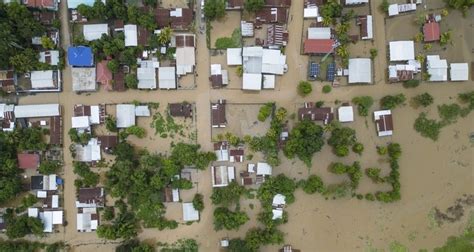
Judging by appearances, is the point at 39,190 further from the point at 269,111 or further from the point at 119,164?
the point at 269,111

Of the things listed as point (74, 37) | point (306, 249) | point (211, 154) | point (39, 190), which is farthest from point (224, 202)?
point (74, 37)

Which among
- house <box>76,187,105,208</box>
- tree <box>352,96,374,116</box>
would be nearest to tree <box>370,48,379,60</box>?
tree <box>352,96,374,116</box>

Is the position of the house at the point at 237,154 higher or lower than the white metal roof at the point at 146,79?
lower

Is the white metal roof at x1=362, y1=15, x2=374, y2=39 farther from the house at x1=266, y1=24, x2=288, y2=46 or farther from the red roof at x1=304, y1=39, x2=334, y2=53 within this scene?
the house at x1=266, y1=24, x2=288, y2=46

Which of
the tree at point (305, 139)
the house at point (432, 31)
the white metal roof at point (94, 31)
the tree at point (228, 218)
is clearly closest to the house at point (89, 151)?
the white metal roof at point (94, 31)

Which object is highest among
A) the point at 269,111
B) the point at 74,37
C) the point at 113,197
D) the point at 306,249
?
the point at 74,37

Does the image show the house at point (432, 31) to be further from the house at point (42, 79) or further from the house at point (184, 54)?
the house at point (42, 79)

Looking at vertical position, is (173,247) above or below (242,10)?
below
